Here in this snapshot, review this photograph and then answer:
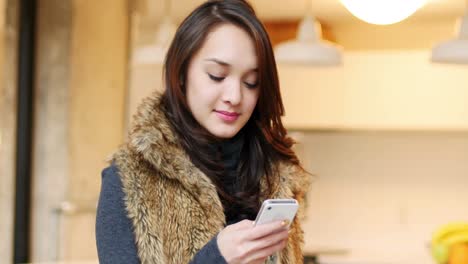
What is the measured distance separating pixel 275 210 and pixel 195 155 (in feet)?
0.61

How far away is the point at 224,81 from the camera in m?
1.11

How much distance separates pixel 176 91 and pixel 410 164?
3924mm

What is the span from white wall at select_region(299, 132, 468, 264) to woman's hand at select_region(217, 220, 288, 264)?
3.62 m

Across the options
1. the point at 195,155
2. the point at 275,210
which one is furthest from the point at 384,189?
the point at 275,210

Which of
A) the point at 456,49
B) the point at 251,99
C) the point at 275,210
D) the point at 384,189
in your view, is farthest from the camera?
the point at 384,189

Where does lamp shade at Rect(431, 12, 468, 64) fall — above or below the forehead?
above

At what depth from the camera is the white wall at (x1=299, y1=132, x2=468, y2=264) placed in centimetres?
475

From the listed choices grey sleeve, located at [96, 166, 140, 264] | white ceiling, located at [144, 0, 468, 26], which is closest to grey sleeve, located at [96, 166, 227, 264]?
grey sleeve, located at [96, 166, 140, 264]

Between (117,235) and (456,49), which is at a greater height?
(456,49)

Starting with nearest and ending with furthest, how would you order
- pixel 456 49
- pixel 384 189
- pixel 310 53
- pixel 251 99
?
1. pixel 251 99
2. pixel 456 49
3. pixel 310 53
4. pixel 384 189

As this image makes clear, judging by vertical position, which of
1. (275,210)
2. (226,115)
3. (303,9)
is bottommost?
(275,210)

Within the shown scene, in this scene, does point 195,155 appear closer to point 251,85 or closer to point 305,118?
point 251,85

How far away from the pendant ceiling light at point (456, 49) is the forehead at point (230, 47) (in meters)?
1.39

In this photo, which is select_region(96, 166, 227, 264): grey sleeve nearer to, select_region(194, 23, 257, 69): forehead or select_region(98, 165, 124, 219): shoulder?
select_region(98, 165, 124, 219): shoulder
